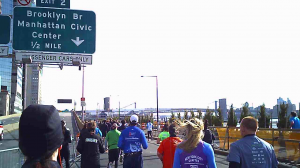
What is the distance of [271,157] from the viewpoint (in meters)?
4.21

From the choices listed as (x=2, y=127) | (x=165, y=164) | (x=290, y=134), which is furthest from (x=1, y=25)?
(x=2, y=127)

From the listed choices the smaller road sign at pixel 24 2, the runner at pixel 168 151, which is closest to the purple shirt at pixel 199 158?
the runner at pixel 168 151

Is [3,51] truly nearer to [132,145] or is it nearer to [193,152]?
[132,145]

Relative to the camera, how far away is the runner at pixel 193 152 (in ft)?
13.9

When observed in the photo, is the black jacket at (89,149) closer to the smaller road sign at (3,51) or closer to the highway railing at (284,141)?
the smaller road sign at (3,51)

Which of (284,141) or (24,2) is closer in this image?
(24,2)

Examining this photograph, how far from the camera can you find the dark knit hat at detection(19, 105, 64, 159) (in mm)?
1866

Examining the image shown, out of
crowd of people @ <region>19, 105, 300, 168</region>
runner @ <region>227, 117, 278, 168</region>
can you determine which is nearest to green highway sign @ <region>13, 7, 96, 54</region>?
crowd of people @ <region>19, 105, 300, 168</region>

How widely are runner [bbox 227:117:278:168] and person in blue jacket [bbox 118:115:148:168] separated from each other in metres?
3.88

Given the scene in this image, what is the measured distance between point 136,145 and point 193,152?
3731 millimetres

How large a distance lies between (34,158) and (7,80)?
106 meters

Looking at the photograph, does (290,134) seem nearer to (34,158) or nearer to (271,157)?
(271,157)

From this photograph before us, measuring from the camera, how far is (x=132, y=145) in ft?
25.5

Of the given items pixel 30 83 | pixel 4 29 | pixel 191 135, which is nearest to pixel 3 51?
pixel 4 29
